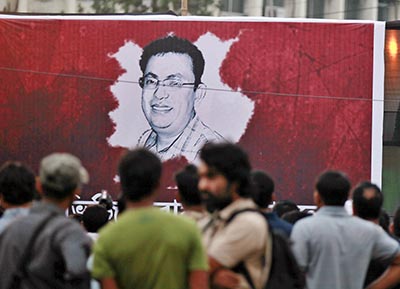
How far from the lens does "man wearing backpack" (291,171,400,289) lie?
645 cm

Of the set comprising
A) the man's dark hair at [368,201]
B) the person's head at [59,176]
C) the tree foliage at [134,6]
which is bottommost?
the man's dark hair at [368,201]

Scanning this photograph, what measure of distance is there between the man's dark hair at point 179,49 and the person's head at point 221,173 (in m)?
14.0

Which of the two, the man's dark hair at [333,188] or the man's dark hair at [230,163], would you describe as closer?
the man's dark hair at [230,163]

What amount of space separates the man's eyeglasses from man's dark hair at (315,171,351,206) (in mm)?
12625

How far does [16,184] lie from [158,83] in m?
13.1

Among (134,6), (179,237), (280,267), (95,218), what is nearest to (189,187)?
(280,267)

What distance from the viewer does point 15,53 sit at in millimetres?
19766

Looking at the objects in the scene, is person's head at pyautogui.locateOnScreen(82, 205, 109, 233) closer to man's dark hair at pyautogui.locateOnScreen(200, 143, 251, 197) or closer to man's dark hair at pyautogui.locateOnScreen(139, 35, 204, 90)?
man's dark hair at pyautogui.locateOnScreen(200, 143, 251, 197)

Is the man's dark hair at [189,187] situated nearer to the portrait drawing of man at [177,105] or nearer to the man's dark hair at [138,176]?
the man's dark hair at [138,176]

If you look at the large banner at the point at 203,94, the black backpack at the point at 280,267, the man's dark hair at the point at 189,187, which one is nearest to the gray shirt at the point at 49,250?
the black backpack at the point at 280,267

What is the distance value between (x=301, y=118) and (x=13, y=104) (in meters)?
4.78

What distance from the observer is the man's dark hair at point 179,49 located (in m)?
19.2

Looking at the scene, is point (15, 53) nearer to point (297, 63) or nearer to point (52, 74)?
point (52, 74)

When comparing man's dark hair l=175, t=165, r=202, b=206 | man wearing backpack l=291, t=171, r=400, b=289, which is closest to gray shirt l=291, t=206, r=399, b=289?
man wearing backpack l=291, t=171, r=400, b=289
